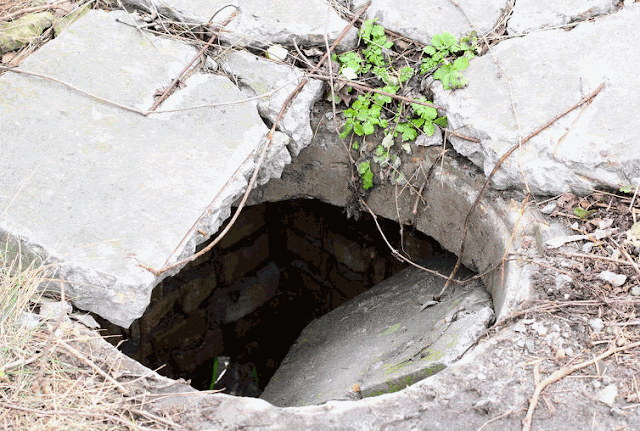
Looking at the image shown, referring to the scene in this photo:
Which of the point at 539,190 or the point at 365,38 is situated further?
the point at 365,38

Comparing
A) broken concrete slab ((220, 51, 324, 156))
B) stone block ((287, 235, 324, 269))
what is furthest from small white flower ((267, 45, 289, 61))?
stone block ((287, 235, 324, 269))

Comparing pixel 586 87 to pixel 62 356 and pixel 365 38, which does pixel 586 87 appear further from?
pixel 62 356

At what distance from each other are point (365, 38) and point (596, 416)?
1.68 meters

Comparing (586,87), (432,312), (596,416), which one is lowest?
(596,416)


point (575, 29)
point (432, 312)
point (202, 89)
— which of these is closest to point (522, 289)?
point (432, 312)

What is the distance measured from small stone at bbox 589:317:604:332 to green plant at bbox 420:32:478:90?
1.06m

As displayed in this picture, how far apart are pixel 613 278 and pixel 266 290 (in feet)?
9.07

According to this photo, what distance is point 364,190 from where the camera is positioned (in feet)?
9.05

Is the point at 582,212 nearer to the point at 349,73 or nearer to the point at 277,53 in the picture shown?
the point at 349,73

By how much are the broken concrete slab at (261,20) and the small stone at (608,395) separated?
1635mm

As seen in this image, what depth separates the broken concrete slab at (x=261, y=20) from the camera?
250 centimetres

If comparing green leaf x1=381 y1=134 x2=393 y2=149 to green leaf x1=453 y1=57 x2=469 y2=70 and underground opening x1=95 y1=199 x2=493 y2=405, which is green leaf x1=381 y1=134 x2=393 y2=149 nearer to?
green leaf x1=453 y1=57 x2=469 y2=70

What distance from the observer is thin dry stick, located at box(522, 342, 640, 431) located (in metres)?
1.57

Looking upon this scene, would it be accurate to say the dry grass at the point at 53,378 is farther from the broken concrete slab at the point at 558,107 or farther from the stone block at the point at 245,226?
the stone block at the point at 245,226
